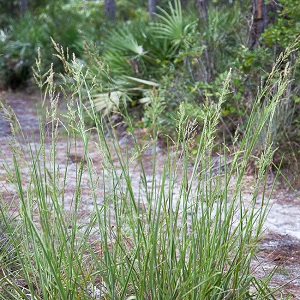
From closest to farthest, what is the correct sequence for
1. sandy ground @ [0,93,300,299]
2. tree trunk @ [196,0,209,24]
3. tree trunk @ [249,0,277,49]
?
1. sandy ground @ [0,93,300,299]
2. tree trunk @ [249,0,277,49]
3. tree trunk @ [196,0,209,24]

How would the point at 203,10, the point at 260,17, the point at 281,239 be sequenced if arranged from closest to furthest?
the point at 281,239 → the point at 260,17 → the point at 203,10

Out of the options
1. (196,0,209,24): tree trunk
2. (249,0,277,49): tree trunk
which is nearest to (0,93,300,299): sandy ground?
(249,0,277,49): tree trunk

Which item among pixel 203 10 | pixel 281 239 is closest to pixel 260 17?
pixel 203 10

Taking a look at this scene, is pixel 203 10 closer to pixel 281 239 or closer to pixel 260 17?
pixel 260 17

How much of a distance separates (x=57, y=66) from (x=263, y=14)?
6.80 meters

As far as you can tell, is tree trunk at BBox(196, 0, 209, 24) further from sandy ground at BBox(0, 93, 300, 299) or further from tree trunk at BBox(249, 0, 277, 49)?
sandy ground at BBox(0, 93, 300, 299)

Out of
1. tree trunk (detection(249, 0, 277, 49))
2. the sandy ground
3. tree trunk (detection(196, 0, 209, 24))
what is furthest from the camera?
tree trunk (detection(196, 0, 209, 24))

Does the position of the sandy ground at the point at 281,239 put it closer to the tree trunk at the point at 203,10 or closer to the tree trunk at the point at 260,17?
the tree trunk at the point at 260,17

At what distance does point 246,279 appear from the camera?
93.4 inches

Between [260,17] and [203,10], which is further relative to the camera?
[203,10]

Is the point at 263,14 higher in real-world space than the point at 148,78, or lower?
higher

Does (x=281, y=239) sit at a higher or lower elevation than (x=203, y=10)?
lower

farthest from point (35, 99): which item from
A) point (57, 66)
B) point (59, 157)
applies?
point (59, 157)

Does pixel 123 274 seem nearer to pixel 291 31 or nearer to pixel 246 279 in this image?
pixel 246 279
